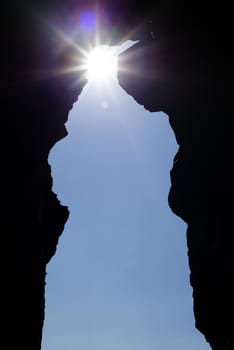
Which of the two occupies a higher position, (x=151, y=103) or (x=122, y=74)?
(x=122, y=74)

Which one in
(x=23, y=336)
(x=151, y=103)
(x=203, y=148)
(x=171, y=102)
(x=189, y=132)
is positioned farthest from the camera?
(x=151, y=103)

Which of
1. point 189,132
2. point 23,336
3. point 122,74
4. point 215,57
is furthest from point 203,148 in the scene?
point 23,336

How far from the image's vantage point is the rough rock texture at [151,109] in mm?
22312

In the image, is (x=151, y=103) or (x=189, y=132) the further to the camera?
(x=151, y=103)

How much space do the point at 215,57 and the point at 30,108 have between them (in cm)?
1416

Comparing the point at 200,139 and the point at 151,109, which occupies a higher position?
the point at 151,109

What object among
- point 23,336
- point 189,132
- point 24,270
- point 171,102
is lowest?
point 23,336

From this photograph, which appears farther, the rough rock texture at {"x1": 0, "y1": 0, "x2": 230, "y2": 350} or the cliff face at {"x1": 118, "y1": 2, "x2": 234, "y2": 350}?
the rough rock texture at {"x1": 0, "y1": 0, "x2": 230, "y2": 350}

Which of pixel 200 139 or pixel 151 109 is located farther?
pixel 151 109

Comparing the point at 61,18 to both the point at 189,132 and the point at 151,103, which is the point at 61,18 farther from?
the point at 189,132

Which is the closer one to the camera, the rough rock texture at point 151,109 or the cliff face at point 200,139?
the cliff face at point 200,139

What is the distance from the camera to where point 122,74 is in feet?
110

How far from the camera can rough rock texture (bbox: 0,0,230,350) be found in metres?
22.3

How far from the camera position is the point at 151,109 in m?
32.1
